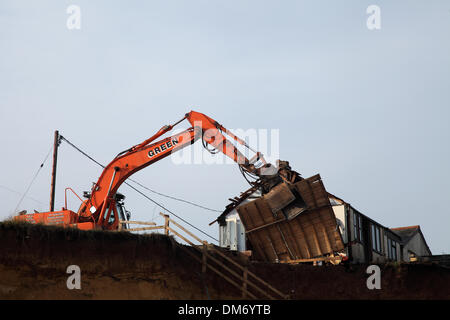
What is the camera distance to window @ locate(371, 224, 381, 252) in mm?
33963

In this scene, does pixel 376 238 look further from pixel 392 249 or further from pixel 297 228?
pixel 297 228

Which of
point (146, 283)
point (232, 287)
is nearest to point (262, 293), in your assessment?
point (232, 287)

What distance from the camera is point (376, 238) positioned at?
34.5 m

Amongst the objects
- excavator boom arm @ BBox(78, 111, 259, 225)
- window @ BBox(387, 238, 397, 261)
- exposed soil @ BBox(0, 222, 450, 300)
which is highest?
excavator boom arm @ BBox(78, 111, 259, 225)

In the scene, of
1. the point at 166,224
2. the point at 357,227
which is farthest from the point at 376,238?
the point at 166,224

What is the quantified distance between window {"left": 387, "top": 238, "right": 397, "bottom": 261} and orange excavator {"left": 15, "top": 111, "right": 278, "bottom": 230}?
13688 millimetres

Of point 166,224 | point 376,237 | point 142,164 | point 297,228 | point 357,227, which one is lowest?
point 166,224

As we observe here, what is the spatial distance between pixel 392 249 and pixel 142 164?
18.8 meters

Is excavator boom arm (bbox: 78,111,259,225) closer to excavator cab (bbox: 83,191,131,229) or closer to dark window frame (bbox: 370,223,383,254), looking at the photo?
excavator cab (bbox: 83,191,131,229)

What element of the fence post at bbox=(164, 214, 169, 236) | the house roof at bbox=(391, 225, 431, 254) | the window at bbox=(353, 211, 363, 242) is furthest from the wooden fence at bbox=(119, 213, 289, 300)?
the house roof at bbox=(391, 225, 431, 254)

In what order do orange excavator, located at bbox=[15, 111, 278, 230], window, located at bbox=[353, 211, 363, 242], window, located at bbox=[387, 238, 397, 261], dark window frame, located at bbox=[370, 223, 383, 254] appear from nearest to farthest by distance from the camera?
orange excavator, located at bbox=[15, 111, 278, 230] < window, located at bbox=[353, 211, 363, 242] < dark window frame, located at bbox=[370, 223, 383, 254] < window, located at bbox=[387, 238, 397, 261]

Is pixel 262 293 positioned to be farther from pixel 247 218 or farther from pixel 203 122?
pixel 203 122

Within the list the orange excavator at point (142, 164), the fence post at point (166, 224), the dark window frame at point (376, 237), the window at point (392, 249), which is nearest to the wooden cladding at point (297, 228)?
the orange excavator at point (142, 164)
